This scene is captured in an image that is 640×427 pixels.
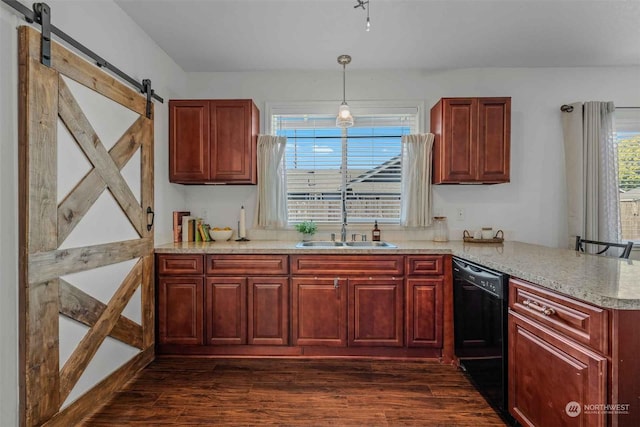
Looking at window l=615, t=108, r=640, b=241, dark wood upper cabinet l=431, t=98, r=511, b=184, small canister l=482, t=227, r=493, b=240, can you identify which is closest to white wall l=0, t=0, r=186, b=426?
dark wood upper cabinet l=431, t=98, r=511, b=184

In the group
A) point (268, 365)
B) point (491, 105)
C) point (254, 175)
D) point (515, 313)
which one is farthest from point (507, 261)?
point (254, 175)

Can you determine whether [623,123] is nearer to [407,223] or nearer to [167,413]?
[407,223]

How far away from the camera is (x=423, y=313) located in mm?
2619

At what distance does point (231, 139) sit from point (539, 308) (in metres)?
2.71

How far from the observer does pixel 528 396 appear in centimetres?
162

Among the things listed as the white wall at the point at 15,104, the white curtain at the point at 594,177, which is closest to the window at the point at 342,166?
the white wall at the point at 15,104

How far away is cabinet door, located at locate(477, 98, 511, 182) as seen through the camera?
2.89 meters

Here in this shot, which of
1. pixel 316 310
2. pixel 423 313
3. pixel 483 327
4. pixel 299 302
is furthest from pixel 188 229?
pixel 483 327

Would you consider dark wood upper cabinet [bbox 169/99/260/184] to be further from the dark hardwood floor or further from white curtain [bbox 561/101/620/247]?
white curtain [bbox 561/101/620/247]

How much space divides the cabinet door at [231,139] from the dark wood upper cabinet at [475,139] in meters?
1.88

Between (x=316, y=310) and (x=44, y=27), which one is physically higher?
(x=44, y=27)

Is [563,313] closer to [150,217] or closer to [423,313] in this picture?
[423,313]

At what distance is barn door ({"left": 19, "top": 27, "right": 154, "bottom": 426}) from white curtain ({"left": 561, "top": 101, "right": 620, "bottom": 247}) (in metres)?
4.06

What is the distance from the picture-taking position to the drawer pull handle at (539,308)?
146 cm
